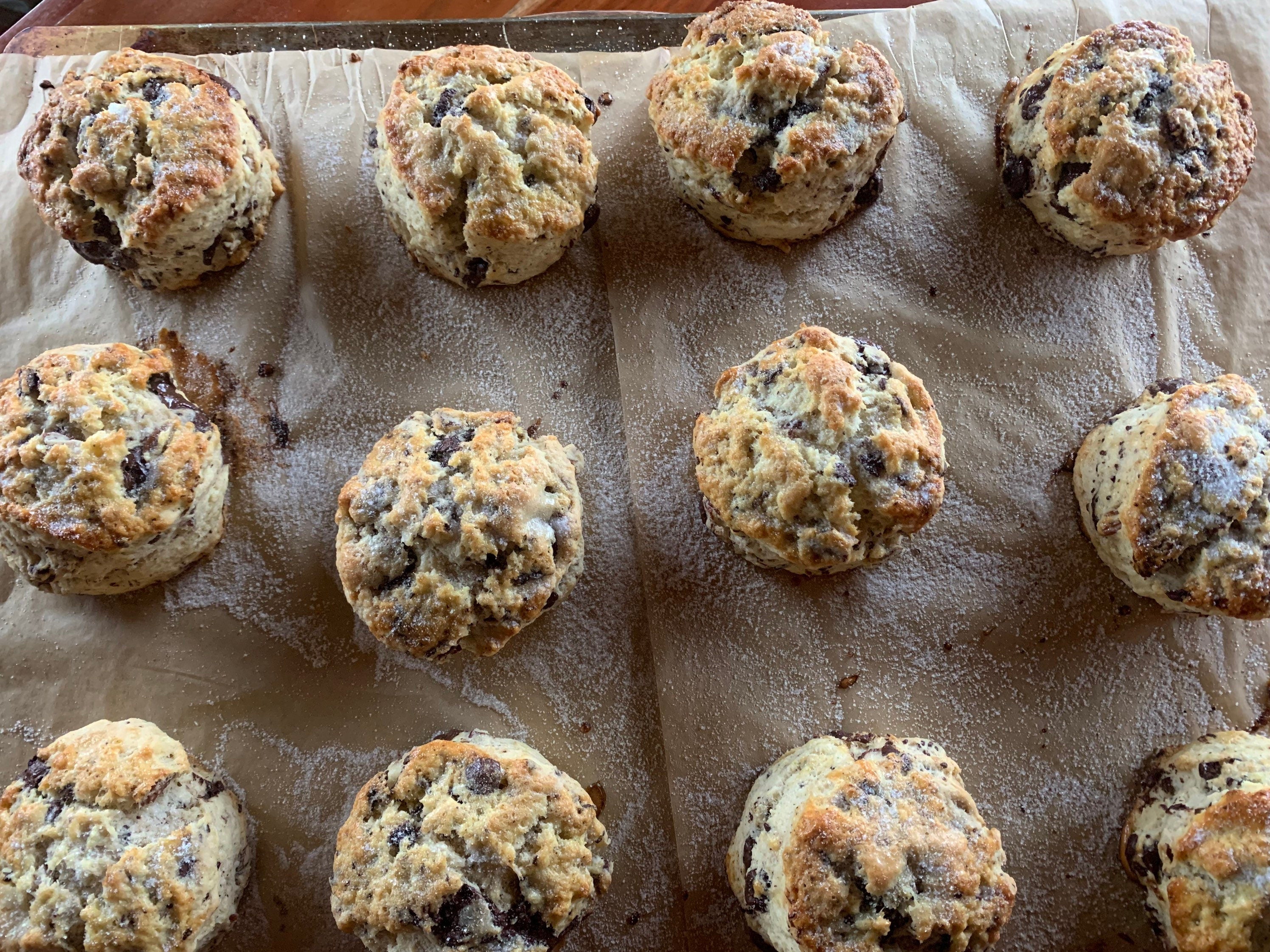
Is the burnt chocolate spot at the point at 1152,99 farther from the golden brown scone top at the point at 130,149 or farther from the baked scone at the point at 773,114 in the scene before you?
the golden brown scone top at the point at 130,149

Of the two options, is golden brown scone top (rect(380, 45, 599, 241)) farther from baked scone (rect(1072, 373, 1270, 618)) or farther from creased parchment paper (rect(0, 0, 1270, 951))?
baked scone (rect(1072, 373, 1270, 618))

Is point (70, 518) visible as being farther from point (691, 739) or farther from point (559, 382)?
point (691, 739)

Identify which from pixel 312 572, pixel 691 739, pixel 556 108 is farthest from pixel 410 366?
pixel 691 739

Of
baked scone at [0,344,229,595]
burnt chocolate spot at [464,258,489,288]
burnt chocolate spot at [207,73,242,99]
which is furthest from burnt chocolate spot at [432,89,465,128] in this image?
baked scone at [0,344,229,595]

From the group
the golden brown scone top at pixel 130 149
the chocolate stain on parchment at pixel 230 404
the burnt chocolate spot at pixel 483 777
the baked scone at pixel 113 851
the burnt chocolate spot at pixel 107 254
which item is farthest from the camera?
the chocolate stain on parchment at pixel 230 404

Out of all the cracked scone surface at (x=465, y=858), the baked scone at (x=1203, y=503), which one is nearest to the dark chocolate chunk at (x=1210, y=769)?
the baked scone at (x=1203, y=503)

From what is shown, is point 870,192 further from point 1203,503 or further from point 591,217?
point 1203,503
